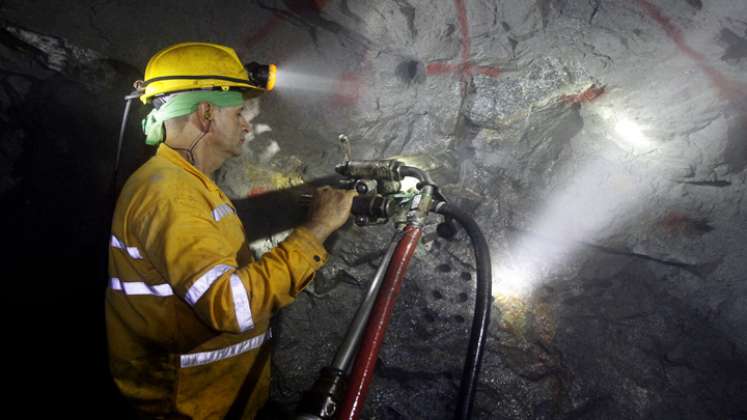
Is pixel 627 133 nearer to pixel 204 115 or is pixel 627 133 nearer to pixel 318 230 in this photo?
pixel 318 230

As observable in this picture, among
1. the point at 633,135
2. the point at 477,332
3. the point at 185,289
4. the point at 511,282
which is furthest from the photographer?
the point at 511,282

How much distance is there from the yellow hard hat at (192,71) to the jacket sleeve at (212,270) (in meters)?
0.70

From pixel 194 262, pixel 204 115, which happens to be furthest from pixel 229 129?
pixel 194 262

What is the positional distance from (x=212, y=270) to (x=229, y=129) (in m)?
0.95

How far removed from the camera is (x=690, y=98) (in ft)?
7.70

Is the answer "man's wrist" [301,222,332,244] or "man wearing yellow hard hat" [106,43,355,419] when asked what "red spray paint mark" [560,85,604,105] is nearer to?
"man wearing yellow hard hat" [106,43,355,419]

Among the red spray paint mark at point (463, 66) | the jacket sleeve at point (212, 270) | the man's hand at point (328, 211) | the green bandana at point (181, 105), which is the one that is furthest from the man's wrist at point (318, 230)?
the red spray paint mark at point (463, 66)

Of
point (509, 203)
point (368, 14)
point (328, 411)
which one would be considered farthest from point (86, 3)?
point (509, 203)

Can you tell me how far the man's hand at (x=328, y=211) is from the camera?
5.65 feet

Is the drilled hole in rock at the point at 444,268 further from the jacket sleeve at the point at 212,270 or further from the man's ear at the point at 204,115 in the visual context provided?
the man's ear at the point at 204,115

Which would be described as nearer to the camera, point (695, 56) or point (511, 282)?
point (695, 56)

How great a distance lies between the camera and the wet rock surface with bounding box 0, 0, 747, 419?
7.71ft

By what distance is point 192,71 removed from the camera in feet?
6.19

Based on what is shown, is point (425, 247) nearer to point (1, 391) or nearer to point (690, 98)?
point (690, 98)
